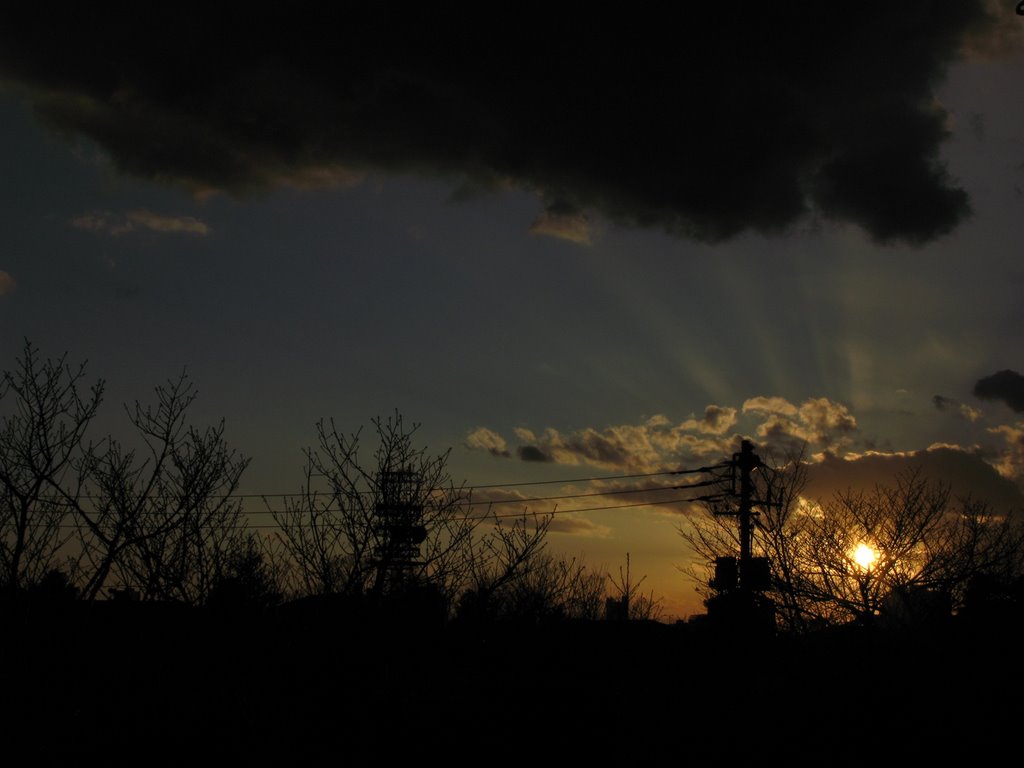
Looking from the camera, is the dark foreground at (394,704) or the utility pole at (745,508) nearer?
the dark foreground at (394,704)

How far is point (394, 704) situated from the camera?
15.9 m

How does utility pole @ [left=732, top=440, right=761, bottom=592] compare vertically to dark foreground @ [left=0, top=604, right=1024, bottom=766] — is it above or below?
above

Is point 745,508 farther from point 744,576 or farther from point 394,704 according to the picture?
point 394,704

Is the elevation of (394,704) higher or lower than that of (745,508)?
lower

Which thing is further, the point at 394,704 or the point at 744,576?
the point at 744,576

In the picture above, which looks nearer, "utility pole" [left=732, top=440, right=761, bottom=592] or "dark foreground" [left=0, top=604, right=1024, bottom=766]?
"dark foreground" [left=0, top=604, right=1024, bottom=766]

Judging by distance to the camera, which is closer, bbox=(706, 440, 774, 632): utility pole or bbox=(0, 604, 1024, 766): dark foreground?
bbox=(0, 604, 1024, 766): dark foreground

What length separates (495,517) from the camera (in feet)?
63.8

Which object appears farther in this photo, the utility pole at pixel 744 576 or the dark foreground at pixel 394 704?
the utility pole at pixel 744 576

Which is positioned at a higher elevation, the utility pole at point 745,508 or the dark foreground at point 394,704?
the utility pole at point 745,508

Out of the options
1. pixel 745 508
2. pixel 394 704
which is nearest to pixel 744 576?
pixel 745 508

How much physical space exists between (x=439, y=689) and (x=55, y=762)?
23.3 feet

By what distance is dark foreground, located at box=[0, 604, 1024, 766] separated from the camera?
14.5 m

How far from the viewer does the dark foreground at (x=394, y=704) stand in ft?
47.4
